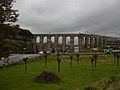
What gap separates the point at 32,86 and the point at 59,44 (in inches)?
6619

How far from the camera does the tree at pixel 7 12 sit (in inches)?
1257

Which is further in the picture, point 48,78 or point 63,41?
point 63,41

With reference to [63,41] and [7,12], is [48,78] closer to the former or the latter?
[7,12]

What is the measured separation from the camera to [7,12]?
3262 cm

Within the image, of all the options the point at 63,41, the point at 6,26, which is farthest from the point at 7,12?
the point at 63,41

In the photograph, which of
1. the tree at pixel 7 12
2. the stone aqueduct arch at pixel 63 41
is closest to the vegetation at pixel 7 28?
the tree at pixel 7 12

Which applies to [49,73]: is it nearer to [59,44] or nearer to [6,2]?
[6,2]

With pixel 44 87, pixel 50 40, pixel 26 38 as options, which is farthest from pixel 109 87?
pixel 50 40

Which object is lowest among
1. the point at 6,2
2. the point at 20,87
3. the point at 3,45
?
the point at 20,87

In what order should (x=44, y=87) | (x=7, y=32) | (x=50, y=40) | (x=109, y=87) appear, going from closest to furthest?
(x=109, y=87) → (x=44, y=87) → (x=7, y=32) → (x=50, y=40)

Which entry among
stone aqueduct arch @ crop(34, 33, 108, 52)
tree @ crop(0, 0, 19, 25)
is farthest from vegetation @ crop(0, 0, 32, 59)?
stone aqueduct arch @ crop(34, 33, 108, 52)

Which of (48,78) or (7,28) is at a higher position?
(7,28)

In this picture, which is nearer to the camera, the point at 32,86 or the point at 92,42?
the point at 32,86

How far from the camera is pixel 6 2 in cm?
3225
